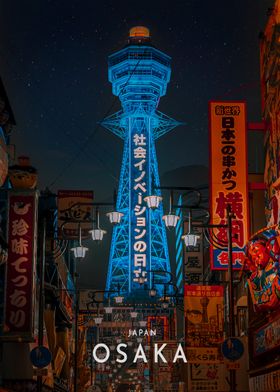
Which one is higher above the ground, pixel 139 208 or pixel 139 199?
pixel 139 199

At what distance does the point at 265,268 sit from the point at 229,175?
5555mm

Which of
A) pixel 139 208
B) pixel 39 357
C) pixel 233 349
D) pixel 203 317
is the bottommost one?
pixel 39 357

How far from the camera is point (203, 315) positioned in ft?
104

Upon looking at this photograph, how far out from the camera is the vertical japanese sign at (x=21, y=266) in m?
25.9

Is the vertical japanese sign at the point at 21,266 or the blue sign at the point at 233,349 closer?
the blue sign at the point at 233,349

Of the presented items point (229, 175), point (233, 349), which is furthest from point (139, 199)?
point (233, 349)

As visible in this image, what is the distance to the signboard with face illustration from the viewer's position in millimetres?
19922

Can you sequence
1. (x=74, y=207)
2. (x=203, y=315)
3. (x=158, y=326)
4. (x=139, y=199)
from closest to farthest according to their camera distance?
(x=74, y=207) → (x=203, y=315) → (x=158, y=326) → (x=139, y=199)

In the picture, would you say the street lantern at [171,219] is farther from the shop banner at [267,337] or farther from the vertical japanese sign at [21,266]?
the vertical japanese sign at [21,266]

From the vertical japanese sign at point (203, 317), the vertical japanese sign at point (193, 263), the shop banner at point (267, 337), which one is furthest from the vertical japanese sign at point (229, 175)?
the vertical japanese sign at point (193, 263)

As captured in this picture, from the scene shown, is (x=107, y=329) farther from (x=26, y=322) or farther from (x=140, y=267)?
(x=26, y=322)

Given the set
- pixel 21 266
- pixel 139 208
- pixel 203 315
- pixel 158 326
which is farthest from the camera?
pixel 139 208

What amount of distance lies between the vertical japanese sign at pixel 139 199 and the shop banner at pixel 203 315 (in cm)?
8532

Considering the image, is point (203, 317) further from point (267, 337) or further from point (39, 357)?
point (39, 357)
